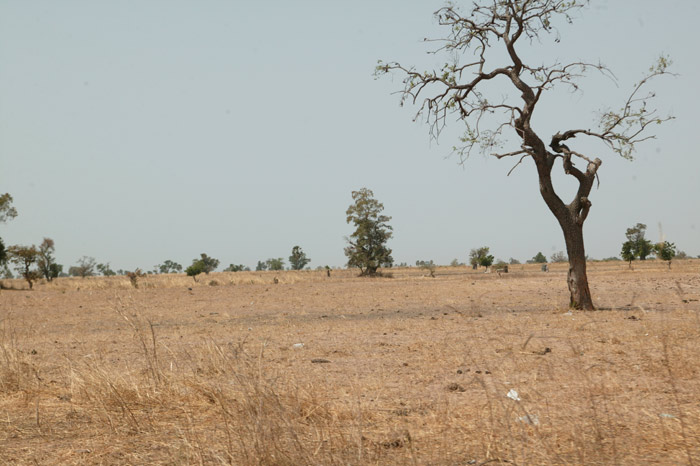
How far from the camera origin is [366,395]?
5.73 meters

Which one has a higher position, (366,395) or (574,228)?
(574,228)

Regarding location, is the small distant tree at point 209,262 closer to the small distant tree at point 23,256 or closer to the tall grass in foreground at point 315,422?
the small distant tree at point 23,256

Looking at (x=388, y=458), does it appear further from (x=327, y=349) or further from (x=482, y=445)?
(x=327, y=349)

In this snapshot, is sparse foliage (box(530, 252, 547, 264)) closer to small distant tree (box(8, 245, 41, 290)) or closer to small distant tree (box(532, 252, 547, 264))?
small distant tree (box(532, 252, 547, 264))

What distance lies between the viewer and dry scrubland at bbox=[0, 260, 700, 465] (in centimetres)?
368

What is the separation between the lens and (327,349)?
909 cm

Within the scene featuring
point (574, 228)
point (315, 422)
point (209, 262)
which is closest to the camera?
point (315, 422)

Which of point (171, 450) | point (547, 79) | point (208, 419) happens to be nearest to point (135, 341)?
point (208, 419)

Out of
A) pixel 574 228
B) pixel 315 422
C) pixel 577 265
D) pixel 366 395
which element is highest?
pixel 574 228

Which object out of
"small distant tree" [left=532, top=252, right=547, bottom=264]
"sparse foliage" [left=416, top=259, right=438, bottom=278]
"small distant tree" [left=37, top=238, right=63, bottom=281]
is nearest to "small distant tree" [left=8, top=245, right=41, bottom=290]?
"small distant tree" [left=37, top=238, right=63, bottom=281]

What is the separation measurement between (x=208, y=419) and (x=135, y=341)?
21.5 feet

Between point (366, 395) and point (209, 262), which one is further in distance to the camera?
point (209, 262)

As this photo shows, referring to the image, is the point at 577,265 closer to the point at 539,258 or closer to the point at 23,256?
the point at 23,256

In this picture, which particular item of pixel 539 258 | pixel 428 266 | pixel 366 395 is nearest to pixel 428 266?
pixel 428 266
